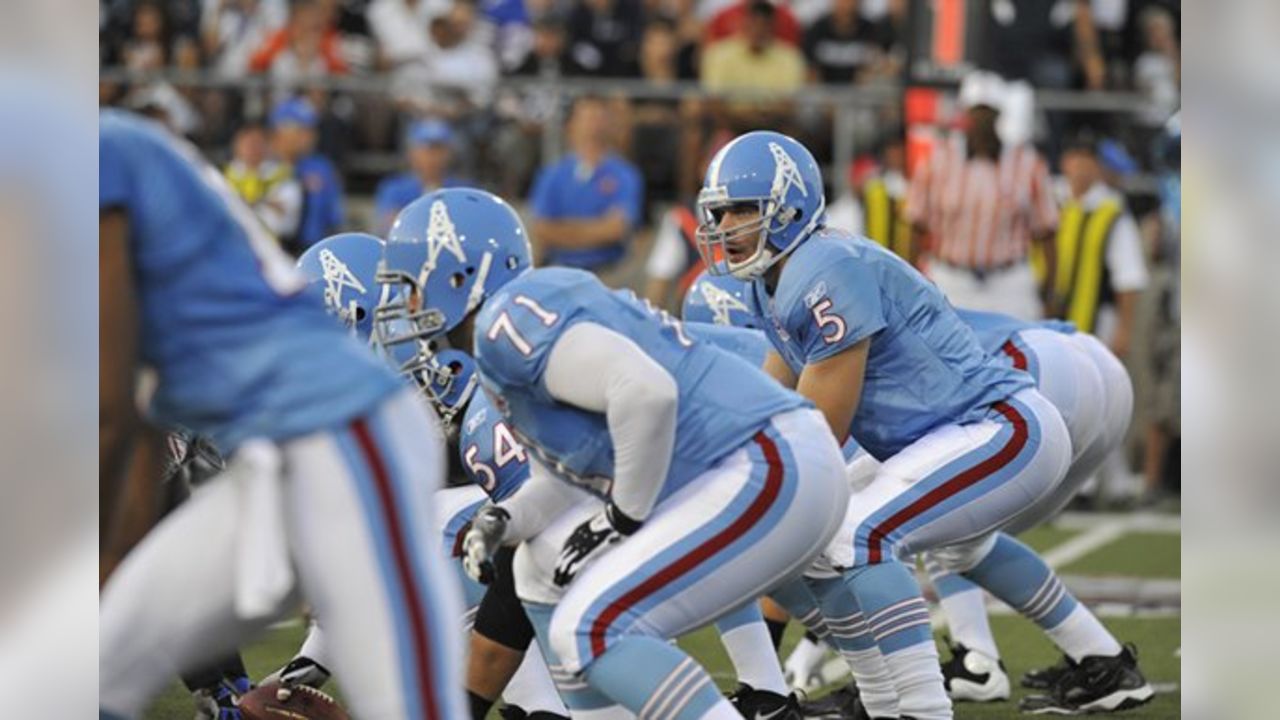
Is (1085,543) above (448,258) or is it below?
below

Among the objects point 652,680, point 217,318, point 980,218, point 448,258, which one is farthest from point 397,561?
point 980,218

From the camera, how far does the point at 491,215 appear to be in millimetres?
5609

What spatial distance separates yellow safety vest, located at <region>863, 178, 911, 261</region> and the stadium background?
11.8 inches

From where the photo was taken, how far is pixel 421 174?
13008 millimetres

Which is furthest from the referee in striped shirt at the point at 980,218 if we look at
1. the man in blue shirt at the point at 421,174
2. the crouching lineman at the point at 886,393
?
the crouching lineman at the point at 886,393

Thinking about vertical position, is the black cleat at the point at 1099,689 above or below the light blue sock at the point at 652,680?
below

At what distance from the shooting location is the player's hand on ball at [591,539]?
473 cm

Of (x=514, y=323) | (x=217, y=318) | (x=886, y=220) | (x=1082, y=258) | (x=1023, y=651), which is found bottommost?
(x=1023, y=651)

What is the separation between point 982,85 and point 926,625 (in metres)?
7.58

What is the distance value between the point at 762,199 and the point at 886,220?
7.27 metres

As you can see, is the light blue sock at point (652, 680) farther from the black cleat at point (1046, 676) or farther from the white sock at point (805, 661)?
the white sock at point (805, 661)

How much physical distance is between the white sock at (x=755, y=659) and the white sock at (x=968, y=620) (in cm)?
126

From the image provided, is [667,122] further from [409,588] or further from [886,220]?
[409,588]

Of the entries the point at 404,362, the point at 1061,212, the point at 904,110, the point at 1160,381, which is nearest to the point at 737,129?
the point at 904,110
